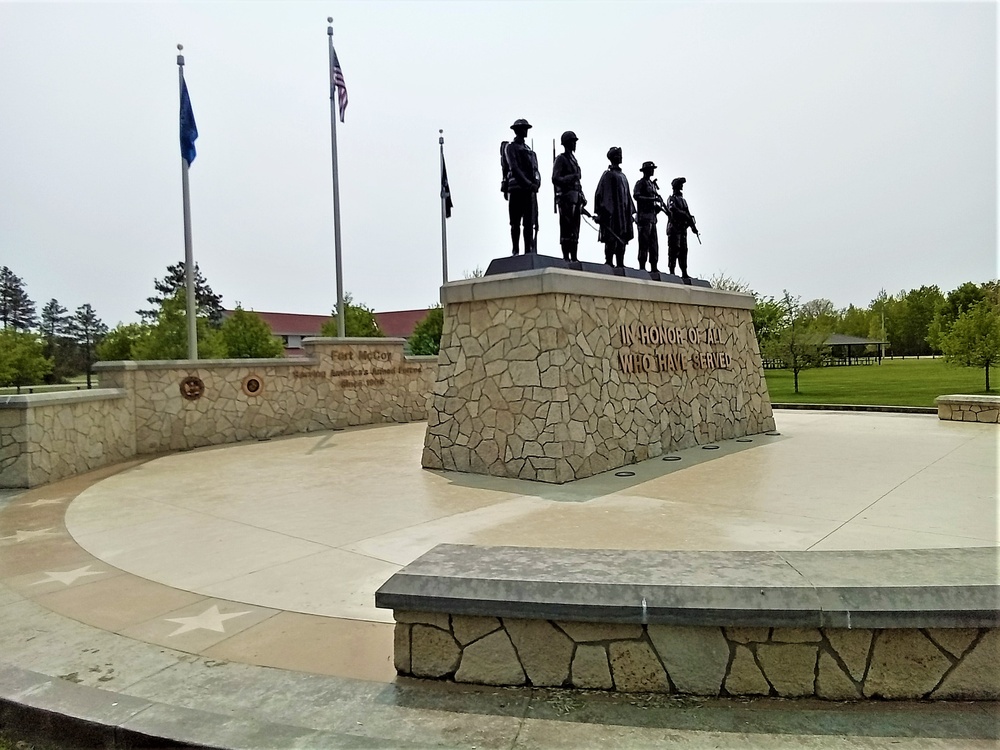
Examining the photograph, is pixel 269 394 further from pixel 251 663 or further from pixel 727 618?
pixel 727 618

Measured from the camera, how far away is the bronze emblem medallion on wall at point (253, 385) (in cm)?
1300

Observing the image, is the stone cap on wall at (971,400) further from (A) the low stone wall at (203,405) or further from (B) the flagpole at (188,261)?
(B) the flagpole at (188,261)

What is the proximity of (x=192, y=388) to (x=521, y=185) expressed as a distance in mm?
7447

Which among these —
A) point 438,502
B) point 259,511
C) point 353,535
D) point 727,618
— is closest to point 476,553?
point 727,618

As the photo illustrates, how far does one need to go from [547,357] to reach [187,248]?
875 centimetres

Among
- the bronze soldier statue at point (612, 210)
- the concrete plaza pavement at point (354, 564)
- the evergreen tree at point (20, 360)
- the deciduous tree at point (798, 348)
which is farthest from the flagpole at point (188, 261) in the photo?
the deciduous tree at point (798, 348)

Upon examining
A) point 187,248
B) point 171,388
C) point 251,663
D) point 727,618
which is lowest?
point 251,663

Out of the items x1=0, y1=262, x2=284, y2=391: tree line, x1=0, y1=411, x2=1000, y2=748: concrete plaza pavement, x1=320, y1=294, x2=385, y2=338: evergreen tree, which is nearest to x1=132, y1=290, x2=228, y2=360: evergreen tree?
x1=0, y1=262, x2=284, y2=391: tree line

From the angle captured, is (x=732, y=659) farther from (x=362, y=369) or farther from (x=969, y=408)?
(x=969, y=408)

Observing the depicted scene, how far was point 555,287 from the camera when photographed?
328 inches

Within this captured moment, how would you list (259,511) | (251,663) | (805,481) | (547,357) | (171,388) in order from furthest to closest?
(171,388) < (547,357) < (805,481) < (259,511) < (251,663)

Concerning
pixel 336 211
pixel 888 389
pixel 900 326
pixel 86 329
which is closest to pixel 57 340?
pixel 86 329

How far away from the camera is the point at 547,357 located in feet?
27.5

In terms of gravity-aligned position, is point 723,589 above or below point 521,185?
below
